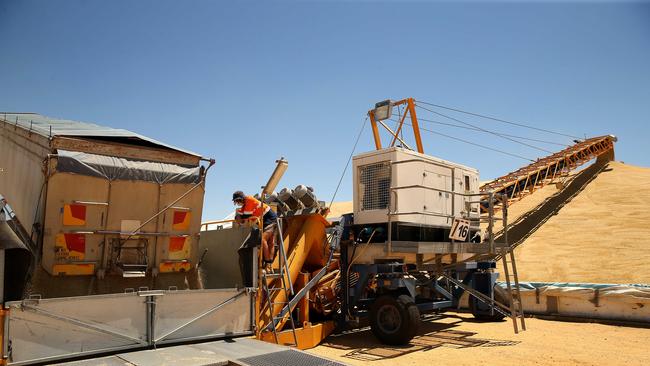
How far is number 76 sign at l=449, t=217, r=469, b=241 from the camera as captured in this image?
10.9 meters

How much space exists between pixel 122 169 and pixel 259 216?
2320mm

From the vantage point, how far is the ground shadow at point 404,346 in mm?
9406

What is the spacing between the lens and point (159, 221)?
734cm

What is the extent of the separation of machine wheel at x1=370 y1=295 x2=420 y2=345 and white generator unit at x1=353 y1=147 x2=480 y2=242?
1.38 metres

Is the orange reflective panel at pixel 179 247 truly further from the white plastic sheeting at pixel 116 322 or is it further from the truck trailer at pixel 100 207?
the white plastic sheeting at pixel 116 322

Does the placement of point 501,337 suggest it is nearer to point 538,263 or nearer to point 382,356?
point 382,356

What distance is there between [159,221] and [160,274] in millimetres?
820

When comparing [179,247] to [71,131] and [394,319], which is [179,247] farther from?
[394,319]

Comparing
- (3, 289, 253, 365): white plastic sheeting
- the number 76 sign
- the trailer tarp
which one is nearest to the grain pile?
the number 76 sign

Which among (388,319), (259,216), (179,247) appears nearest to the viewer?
(179,247)

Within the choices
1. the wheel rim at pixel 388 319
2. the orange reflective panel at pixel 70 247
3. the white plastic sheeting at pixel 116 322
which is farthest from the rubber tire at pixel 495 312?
the orange reflective panel at pixel 70 247

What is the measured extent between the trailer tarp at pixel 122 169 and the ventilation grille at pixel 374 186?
4.62 meters

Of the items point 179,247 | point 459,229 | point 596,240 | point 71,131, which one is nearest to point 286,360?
point 179,247

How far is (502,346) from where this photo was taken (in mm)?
9914
